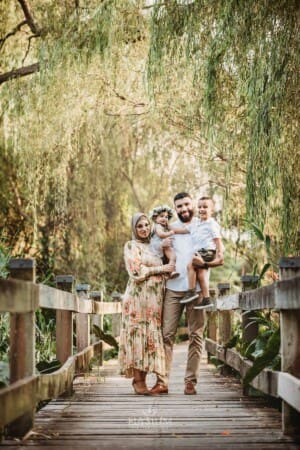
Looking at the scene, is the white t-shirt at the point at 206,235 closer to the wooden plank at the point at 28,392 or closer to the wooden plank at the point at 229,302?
the wooden plank at the point at 229,302

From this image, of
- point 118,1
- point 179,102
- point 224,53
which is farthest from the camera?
point 179,102

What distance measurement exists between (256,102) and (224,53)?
570 millimetres

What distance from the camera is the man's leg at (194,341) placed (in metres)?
6.09

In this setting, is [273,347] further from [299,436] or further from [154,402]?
[154,402]

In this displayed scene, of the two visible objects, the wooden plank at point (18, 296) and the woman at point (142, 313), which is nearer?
the wooden plank at point (18, 296)

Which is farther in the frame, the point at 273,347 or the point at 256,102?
the point at 256,102

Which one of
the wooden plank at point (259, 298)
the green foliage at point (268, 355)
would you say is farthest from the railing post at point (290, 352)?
the green foliage at point (268, 355)

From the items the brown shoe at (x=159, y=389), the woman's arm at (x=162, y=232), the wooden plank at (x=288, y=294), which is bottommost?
the brown shoe at (x=159, y=389)

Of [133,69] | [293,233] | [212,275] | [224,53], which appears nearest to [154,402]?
[293,233]

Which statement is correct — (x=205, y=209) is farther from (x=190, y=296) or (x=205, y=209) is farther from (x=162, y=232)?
(x=190, y=296)

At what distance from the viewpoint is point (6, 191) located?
13.8 meters

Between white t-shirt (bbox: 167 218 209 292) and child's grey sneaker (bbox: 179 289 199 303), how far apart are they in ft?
0.15

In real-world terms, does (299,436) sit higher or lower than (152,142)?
lower

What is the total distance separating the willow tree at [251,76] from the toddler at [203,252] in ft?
1.93
